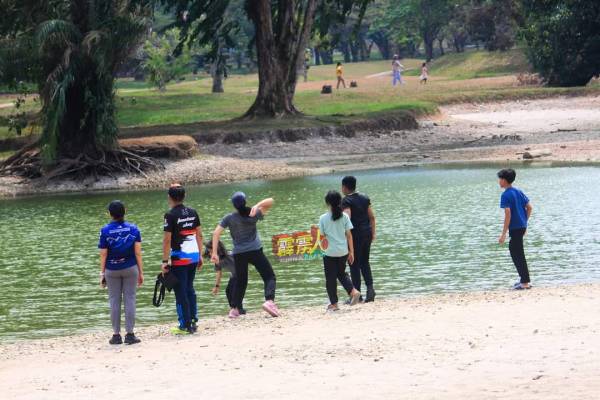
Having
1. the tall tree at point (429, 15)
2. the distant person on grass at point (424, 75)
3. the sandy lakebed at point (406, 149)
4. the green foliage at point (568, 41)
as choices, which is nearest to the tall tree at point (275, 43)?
the sandy lakebed at point (406, 149)

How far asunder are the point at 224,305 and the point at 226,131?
30.1m

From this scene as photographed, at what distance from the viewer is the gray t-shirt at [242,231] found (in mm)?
14742

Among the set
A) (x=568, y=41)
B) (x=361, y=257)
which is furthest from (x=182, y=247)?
(x=568, y=41)

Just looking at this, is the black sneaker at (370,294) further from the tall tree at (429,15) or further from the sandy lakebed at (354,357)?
the tall tree at (429,15)

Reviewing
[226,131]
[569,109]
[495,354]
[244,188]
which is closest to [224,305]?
[495,354]

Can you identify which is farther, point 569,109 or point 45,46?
point 569,109

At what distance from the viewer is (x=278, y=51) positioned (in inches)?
1994

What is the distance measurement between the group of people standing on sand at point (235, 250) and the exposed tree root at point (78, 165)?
2421 centimetres

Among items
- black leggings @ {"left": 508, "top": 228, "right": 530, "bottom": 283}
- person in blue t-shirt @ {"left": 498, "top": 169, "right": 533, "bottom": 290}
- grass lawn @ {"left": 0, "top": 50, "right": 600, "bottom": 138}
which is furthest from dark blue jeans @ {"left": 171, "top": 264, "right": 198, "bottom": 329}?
grass lawn @ {"left": 0, "top": 50, "right": 600, "bottom": 138}

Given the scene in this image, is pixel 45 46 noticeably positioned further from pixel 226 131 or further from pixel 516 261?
pixel 516 261

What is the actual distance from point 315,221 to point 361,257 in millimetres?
11130

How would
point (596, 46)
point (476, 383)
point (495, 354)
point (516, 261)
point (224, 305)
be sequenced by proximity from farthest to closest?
point (596, 46) → point (224, 305) → point (516, 261) → point (495, 354) → point (476, 383)

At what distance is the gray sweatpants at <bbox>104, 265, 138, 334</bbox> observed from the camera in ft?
45.6

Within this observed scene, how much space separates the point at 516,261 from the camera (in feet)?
52.7
